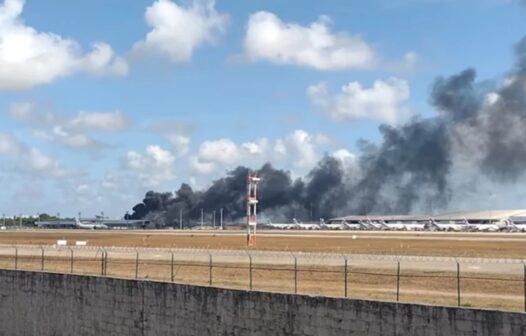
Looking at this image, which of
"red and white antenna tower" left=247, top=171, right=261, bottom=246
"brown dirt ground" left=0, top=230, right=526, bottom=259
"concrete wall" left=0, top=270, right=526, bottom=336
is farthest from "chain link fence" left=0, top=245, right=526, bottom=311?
"red and white antenna tower" left=247, top=171, right=261, bottom=246

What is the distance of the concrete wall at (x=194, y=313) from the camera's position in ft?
73.4

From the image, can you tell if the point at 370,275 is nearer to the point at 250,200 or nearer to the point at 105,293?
the point at 105,293

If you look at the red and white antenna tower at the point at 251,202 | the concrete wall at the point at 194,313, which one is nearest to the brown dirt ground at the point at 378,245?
the red and white antenna tower at the point at 251,202

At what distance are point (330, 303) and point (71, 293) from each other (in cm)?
1749

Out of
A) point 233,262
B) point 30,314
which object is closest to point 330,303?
point 30,314

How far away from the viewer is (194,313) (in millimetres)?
30578

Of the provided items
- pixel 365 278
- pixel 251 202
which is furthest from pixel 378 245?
pixel 365 278

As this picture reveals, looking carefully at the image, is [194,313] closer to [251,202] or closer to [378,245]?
[378,245]

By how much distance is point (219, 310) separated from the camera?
29.5 m

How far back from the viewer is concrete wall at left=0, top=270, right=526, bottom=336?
2238cm

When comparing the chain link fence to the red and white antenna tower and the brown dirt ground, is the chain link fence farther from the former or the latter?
the red and white antenna tower

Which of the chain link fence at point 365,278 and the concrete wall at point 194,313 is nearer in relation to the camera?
the concrete wall at point 194,313

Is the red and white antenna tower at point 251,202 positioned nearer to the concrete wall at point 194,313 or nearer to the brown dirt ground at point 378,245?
the brown dirt ground at point 378,245

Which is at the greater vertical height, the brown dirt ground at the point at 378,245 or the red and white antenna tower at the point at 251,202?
the red and white antenna tower at the point at 251,202
